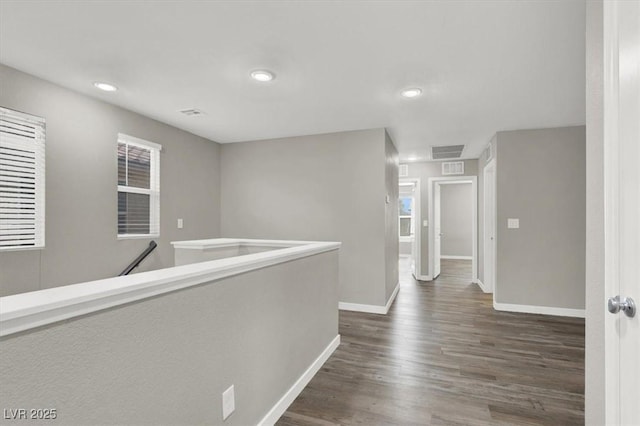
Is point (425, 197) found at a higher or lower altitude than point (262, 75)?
lower

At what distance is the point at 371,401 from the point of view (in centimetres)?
210

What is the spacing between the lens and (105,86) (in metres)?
2.80

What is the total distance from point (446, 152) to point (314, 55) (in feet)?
12.7

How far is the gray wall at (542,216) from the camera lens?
3.94 meters

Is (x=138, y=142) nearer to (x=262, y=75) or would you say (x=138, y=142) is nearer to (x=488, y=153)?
(x=262, y=75)

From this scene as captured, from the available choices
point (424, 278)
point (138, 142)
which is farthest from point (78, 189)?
point (424, 278)

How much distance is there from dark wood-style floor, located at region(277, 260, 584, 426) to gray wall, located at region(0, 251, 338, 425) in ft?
1.51

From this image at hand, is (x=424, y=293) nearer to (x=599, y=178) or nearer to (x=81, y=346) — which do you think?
(x=599, y=178)

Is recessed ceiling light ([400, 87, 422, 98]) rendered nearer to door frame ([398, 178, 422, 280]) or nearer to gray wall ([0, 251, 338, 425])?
gray wall ([0, 251, 338, 425])

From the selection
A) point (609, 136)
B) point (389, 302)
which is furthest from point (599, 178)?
point (389, 302)

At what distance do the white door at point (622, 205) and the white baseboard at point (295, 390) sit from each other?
1.58m

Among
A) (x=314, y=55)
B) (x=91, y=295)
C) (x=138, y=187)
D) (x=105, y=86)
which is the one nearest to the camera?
(x=91, y=295)

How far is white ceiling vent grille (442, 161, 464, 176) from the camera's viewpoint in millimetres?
6039

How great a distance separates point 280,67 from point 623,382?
2.61 m
